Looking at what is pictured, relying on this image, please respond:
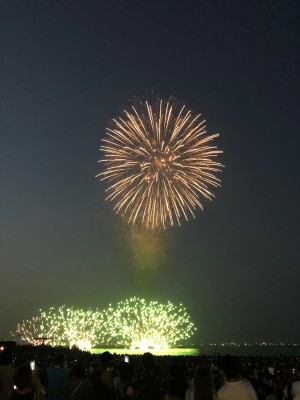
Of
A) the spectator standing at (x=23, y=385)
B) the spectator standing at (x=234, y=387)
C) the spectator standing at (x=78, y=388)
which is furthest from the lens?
the spectator standing at (x=78, y=388)

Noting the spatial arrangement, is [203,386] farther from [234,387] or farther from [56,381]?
[56,381]

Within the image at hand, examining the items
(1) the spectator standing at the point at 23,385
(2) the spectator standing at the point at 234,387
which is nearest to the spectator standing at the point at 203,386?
(2) the spectator standing at the point at 234,387

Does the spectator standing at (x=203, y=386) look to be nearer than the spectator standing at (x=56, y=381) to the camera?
Yes

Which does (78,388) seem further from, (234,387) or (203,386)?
(234,387)

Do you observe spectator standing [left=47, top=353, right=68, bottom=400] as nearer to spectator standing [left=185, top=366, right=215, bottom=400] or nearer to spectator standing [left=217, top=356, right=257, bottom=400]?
spectator standing [left=185, top=366, right=215, bottom=400]

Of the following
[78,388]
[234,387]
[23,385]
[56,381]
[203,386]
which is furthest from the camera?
[56,381]

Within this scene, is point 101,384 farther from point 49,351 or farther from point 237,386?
point 49,351

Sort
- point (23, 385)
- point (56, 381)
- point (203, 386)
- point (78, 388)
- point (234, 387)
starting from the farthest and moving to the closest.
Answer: point (56, 381)
point (78, 388)
point (23, 385)
point (203, 386)
point (234, 387)

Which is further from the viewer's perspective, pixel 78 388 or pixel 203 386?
pixel 78 388

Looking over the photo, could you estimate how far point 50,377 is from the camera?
10.2m

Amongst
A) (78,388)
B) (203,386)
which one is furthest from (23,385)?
(203,386)

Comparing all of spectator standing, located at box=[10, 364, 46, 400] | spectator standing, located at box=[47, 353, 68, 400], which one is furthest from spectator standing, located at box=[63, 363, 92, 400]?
spectator standing, located at box=[47, 353, 68, 400]

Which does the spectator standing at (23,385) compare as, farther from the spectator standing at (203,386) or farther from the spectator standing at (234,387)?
the spectator standing at (234,387)

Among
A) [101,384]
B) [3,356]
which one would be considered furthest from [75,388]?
[3,356]
